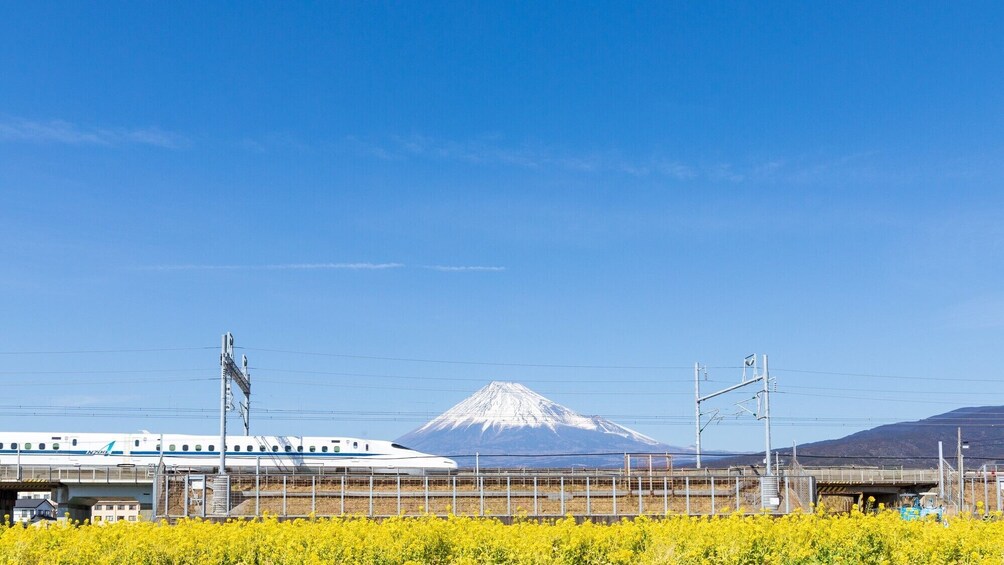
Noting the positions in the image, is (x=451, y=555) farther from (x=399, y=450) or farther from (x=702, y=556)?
(x=399, y=450)

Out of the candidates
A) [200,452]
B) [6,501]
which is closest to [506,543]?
[200,452]

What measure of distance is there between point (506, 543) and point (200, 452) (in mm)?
63764

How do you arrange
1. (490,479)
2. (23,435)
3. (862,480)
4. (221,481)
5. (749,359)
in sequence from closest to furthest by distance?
(221,481) → (749,359) → (490,479) → (862,480) → (23,435)

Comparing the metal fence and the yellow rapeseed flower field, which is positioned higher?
the yellow rapeseed flower field

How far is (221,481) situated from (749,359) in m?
30.4

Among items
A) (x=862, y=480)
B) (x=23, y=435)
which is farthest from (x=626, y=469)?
(x=23, y=435)

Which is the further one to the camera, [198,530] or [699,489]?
[699,489]

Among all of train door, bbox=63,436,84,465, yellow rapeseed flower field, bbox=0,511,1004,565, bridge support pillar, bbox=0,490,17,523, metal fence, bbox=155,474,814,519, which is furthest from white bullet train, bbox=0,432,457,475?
yellow rapeseed flower field, bbox=0,511,1004,565

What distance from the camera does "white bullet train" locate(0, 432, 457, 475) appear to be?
233 ft

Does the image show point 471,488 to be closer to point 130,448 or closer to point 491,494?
point 491,494

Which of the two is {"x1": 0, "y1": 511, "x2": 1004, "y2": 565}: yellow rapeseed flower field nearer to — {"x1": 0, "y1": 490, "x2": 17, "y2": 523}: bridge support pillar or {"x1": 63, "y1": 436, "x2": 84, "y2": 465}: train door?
{"x1": 0, "y1": 490, "x2": 17, "y2": 523}: bridge support pillar

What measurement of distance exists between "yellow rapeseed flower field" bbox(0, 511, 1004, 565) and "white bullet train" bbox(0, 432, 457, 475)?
177 ft

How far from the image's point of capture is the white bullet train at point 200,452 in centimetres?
7106

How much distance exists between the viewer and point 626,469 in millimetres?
61281
